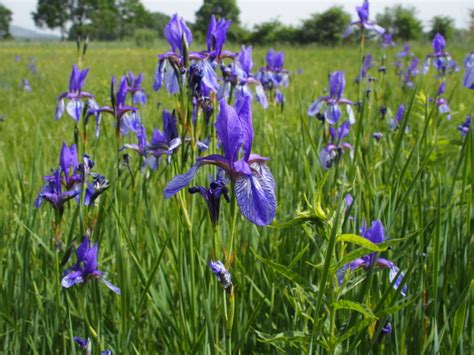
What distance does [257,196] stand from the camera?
0.99 meters

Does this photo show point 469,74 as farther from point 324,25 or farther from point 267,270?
point 324,25

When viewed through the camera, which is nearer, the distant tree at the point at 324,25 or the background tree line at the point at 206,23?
the background tree line at the point at 206,23

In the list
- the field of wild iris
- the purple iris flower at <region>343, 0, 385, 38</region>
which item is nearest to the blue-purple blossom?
the field of wild iris

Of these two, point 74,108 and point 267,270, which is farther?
point 74,108

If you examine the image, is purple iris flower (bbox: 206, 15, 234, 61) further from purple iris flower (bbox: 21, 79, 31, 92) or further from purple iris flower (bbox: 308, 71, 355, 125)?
purple iris flower (bbox: 21, 79, 31, 92)

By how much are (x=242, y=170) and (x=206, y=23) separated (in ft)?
222

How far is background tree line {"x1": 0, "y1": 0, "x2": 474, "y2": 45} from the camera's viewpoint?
49.8 ft

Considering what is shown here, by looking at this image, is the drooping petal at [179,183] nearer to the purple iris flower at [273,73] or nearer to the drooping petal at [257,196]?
the drooping petal at [257,196]

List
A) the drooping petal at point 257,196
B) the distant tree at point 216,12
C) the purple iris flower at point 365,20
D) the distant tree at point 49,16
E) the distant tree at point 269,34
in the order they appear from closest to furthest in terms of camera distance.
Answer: the drooping petal at point 257,196
the purple iris flower at point 365,20
the distant tree at point 269,34
the distant tree at point 216,12
the distant tree at point 49,16

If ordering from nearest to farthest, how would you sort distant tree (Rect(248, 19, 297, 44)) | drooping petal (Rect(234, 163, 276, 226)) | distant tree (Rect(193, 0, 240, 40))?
drooping petal (Rect(234, 163, 276, 226)) < distant tree (Rect(248, 19, 297, 44)) < distant tree (Rect(193, 0, 240, 40))

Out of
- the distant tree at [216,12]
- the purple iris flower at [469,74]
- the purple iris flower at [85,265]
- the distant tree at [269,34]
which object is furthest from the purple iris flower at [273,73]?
the distant tree at [216,12]

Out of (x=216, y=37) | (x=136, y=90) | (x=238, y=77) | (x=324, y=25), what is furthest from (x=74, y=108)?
(x=324, y=25)

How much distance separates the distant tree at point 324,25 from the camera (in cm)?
4706

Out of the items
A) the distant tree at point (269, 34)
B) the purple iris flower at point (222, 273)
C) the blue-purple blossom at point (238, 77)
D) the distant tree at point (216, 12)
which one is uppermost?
the distant tree at point (216, 12)
